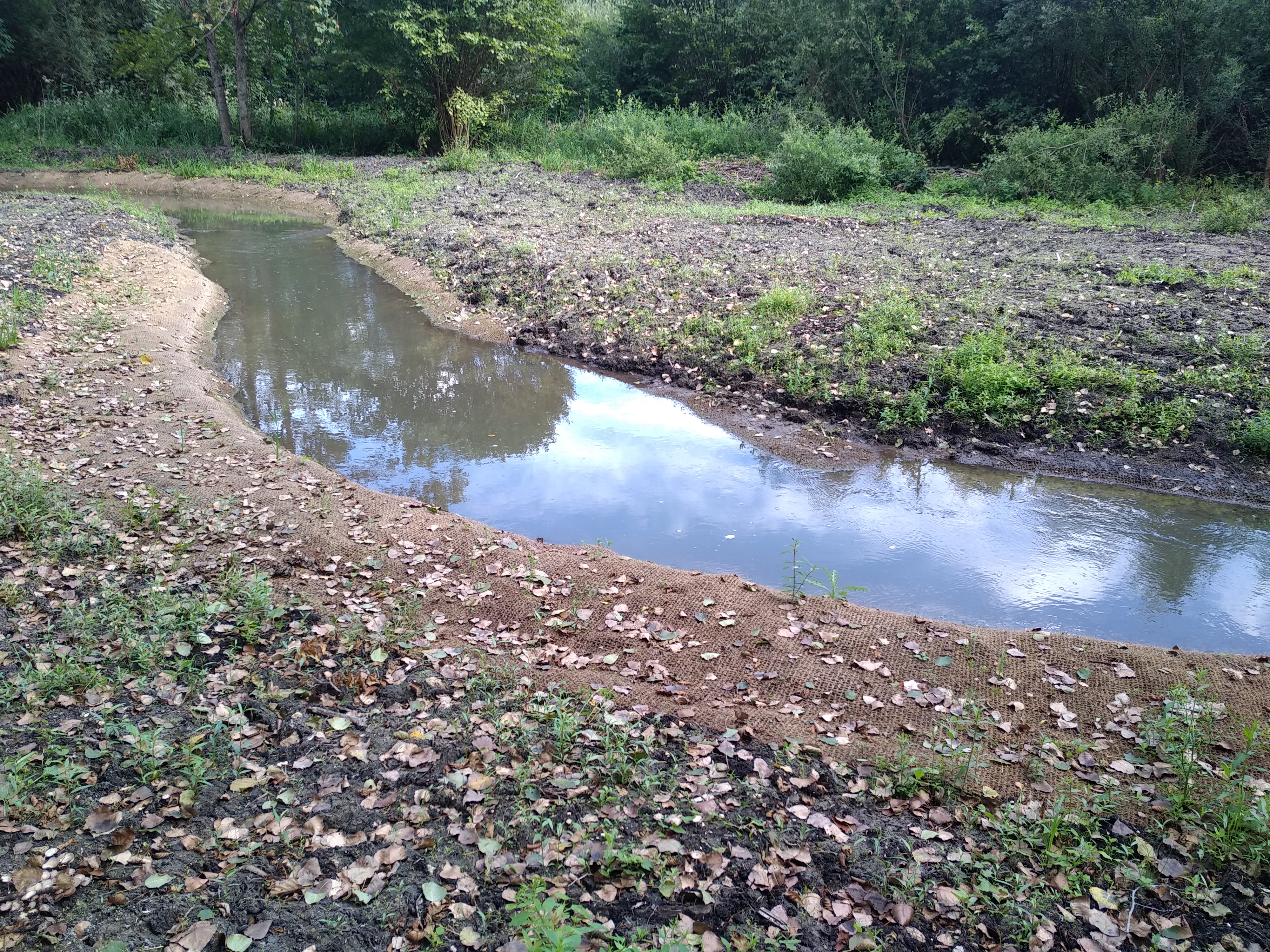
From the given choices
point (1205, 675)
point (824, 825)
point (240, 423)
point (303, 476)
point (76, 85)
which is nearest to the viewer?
point (824, 825)

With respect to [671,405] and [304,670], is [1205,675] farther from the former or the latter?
[671,405]

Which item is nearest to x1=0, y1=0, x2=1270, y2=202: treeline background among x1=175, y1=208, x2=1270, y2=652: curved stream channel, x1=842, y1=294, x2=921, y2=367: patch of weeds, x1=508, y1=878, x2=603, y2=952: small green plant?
x1=842, y1=294, x2=921, y2=367: patch of weeds

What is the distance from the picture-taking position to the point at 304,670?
450cm

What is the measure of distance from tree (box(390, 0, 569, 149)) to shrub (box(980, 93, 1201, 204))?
587 inches

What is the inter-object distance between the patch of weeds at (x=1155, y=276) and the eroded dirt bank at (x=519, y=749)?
7.76m

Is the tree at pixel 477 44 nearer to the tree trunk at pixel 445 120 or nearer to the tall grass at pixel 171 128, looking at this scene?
the tree trunk at pixel 445 120

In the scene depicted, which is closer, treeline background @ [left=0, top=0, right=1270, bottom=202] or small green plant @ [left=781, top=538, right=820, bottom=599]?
small green plant @ [left=781, top=538, right=820, bottom=599]

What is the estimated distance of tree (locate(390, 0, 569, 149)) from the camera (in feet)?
79.8

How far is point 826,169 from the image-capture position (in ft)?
60.5

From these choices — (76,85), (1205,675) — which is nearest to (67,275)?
(1205,675)

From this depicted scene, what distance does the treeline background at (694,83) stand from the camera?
1841cm

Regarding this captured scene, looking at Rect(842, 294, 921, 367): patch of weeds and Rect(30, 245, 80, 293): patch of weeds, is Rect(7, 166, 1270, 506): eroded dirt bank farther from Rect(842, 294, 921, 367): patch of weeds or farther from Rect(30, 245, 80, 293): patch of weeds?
Rect(30, 245, 80, 293): patch of weeds

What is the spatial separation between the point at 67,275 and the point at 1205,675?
13.6 metres

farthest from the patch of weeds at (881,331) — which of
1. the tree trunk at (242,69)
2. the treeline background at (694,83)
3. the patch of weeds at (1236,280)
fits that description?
the tree trunk at (242,69)
